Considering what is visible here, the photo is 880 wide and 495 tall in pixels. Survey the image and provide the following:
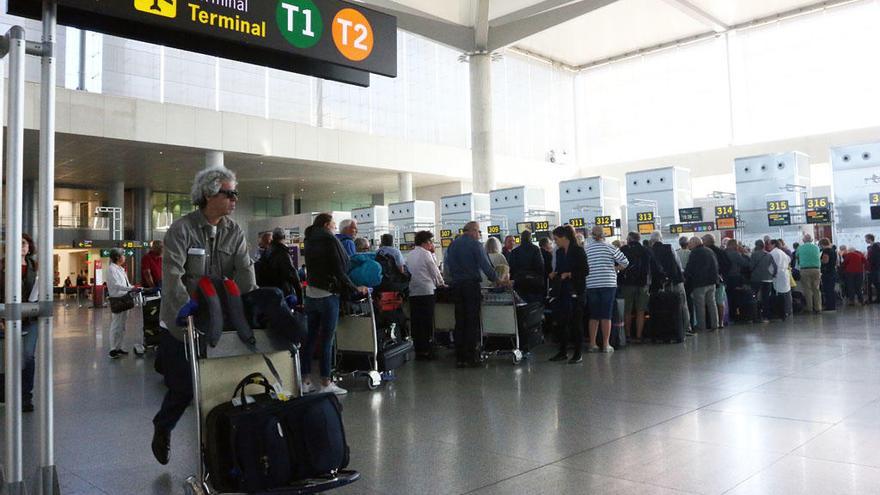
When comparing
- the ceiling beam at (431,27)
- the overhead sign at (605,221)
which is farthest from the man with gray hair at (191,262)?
the ceiling beam at (431,27)

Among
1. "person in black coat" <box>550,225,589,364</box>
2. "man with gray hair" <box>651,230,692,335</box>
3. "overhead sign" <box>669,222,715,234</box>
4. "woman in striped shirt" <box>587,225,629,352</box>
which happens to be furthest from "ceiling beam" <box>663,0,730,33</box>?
"person in black coat" <box>550,225,589,364</box>

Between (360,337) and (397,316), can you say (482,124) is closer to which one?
(397,316)

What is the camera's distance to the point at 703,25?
3203 centimetres

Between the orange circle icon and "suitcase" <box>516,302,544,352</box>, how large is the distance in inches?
177

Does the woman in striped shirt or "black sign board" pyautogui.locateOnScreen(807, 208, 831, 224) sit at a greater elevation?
"black sign board" pyautogui.locateOnScreen(807, 208, 831, 224)

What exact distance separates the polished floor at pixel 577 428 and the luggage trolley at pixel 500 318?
384mm

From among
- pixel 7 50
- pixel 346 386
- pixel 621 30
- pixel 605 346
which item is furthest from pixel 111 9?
pixel 621 30

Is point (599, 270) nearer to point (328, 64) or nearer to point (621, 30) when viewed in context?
point (328, 64)

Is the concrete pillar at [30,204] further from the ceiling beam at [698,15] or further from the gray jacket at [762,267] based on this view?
the gray jacket at [762,267]

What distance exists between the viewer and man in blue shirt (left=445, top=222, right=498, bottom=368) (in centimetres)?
763

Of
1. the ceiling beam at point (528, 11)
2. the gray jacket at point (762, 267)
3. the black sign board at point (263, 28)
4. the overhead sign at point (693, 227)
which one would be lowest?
the gray jacket at point (762, 267)

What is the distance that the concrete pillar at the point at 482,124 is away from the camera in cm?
2623

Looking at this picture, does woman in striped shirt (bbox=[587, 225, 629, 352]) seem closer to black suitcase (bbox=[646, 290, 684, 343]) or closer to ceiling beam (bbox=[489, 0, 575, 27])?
black suitcase (bbox=[646, 290, 684, 343])

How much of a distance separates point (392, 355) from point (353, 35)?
12.1 feet
